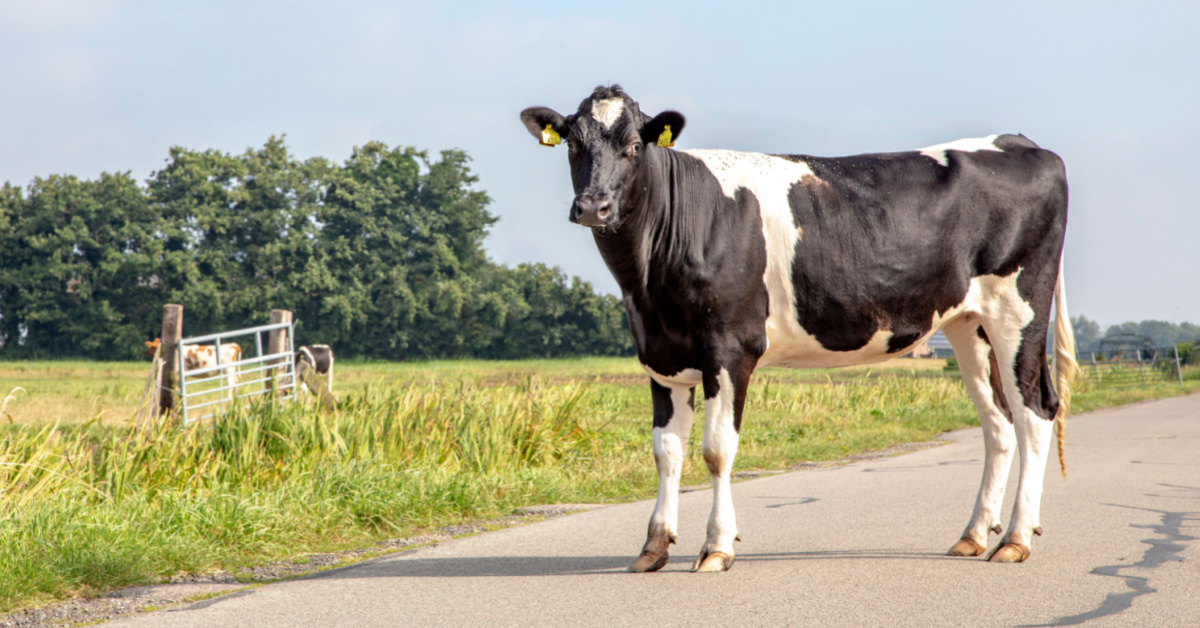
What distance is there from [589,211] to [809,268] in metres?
1.31

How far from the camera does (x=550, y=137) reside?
5160mm

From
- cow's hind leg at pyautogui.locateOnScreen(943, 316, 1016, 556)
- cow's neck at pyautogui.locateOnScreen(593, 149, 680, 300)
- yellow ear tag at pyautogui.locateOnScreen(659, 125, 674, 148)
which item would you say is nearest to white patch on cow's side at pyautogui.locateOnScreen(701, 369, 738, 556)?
cow's neck at pyautogui.locateOnScreen(593, 149, 680, 300)

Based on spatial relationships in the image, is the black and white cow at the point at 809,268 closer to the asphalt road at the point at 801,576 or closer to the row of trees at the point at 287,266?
the asphalt road at the point at 801,576

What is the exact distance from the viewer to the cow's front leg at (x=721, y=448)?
4906mm

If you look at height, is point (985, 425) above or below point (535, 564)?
above

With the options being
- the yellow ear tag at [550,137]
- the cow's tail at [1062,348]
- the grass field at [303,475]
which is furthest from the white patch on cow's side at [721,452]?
the grass field at [303,475]

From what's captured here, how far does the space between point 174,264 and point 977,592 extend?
56216 millimetres

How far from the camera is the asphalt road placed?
423 cm

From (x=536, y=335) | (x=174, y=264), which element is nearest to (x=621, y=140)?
(x=174, y=264)

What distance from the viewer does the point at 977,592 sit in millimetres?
4504

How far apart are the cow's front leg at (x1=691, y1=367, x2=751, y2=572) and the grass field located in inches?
101

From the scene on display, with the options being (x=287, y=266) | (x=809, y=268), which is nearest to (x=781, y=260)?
(x=809, y=268)

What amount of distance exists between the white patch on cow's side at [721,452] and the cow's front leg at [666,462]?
188 mm

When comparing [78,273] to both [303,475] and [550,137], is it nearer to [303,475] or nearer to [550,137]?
[303,475]
